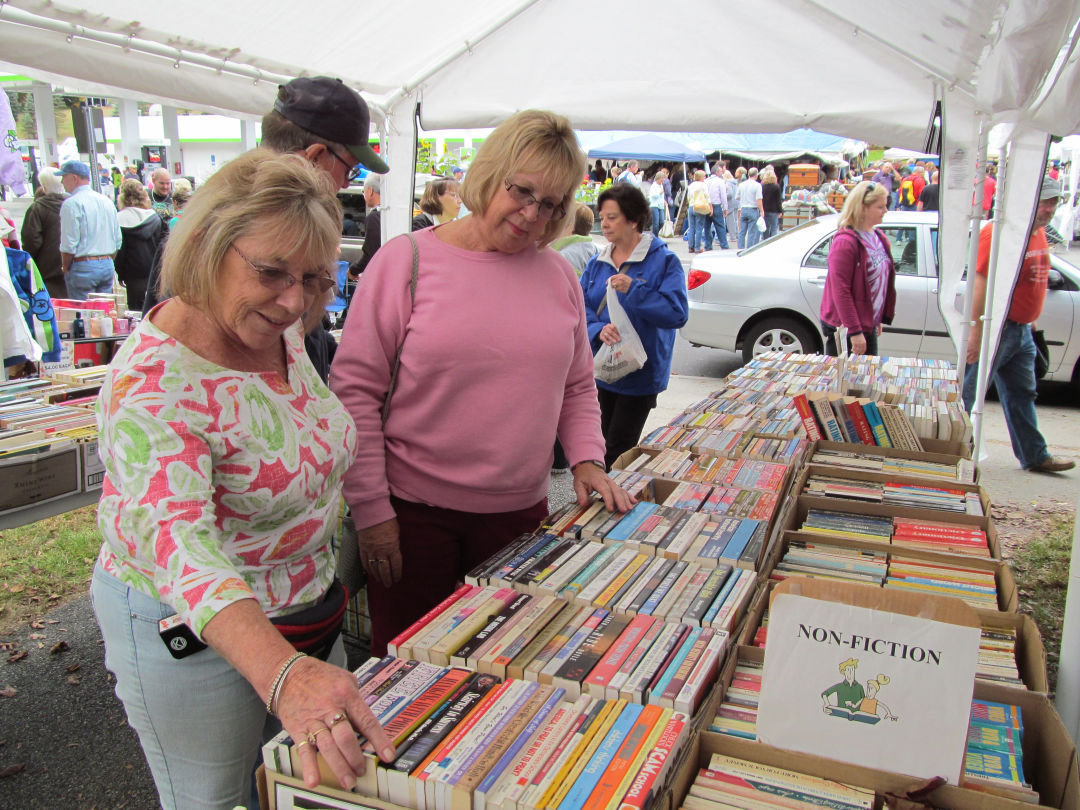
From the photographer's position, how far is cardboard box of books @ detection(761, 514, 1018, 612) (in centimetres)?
188

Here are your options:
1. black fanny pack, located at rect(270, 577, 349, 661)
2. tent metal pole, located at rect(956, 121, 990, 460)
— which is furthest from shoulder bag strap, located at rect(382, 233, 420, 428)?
tent metal pole, located at rect(956, 121, 990, 460)

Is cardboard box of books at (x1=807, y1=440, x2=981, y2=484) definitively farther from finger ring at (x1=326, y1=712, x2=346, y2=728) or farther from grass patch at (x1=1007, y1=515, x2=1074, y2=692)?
finger ring at (x1=326, y1=712, x2=346, y2=728)

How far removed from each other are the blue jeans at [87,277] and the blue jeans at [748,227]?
13.7 m

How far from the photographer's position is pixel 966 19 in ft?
10.7

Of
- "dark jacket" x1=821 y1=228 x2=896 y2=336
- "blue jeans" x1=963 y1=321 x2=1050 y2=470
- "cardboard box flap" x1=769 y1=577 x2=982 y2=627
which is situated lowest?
"blue jeans" x1=963 y1=321 x2=1050 y2=470

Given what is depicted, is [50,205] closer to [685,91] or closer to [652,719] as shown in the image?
[685,91]

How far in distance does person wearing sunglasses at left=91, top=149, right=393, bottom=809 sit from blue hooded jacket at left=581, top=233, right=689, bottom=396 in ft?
8.86

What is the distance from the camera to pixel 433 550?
2.02 metres

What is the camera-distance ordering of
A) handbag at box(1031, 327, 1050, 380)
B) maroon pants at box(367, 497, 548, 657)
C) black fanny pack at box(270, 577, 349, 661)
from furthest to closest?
handbag at box(1031, 327, 1050, 380), maroon pants at box(367, 497, 548, 657), black fanny pack at box(270, 577, 349, 661)

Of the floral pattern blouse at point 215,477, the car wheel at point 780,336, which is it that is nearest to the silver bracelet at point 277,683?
the floral pattern blouse at point 215,477

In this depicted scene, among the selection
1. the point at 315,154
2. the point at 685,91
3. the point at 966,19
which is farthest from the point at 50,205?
the point at 966,19

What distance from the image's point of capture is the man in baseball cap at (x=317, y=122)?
1.86 meters

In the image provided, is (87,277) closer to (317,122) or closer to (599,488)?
(317,122)

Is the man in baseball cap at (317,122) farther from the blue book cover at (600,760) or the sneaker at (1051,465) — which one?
the sneaker at (1051,465)
